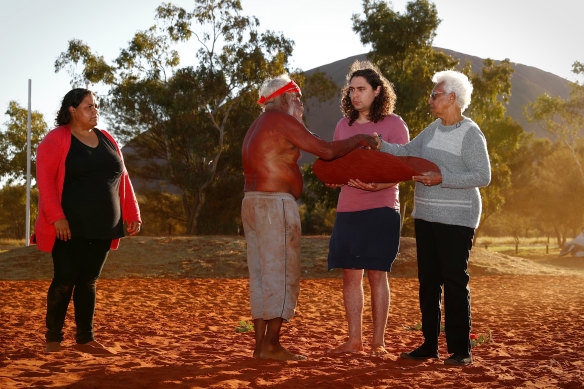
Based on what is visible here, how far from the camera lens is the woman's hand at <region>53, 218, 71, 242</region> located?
4.73 meters

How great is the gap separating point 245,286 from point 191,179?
2127 centimetres

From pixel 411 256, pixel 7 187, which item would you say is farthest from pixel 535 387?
pixel 7 187

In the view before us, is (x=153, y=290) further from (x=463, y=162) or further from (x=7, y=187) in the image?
(x=7, y=187)

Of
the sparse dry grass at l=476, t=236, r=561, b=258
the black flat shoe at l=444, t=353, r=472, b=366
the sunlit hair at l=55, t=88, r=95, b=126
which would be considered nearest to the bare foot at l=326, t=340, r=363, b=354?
the black flat shoe at l=444, t=353, r=472, b=366

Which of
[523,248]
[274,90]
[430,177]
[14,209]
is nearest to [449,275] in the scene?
[430,177]

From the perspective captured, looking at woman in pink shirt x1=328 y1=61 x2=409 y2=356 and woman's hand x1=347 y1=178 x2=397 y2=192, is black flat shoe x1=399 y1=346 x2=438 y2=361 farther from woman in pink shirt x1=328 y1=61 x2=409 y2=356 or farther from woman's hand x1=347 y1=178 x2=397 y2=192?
woman's hand x1=347 y1=178 x2=397 y2=192

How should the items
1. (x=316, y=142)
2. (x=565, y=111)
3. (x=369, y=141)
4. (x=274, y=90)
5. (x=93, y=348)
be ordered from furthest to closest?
(x=565, y=111) < (x=93, y=348) < (x=274, y=90) < (x=369, y=141) < (x=316, y=142)

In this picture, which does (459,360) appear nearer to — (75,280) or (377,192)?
(377,192)

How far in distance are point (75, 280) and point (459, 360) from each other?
3022 mm

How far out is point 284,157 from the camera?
4.48m

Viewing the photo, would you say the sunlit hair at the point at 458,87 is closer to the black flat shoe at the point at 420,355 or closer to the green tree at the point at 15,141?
the black flat shoe at the point at 420,355

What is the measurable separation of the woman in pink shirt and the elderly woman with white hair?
0.70 feet

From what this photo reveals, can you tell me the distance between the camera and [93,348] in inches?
195

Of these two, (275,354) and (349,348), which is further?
(349,348)
